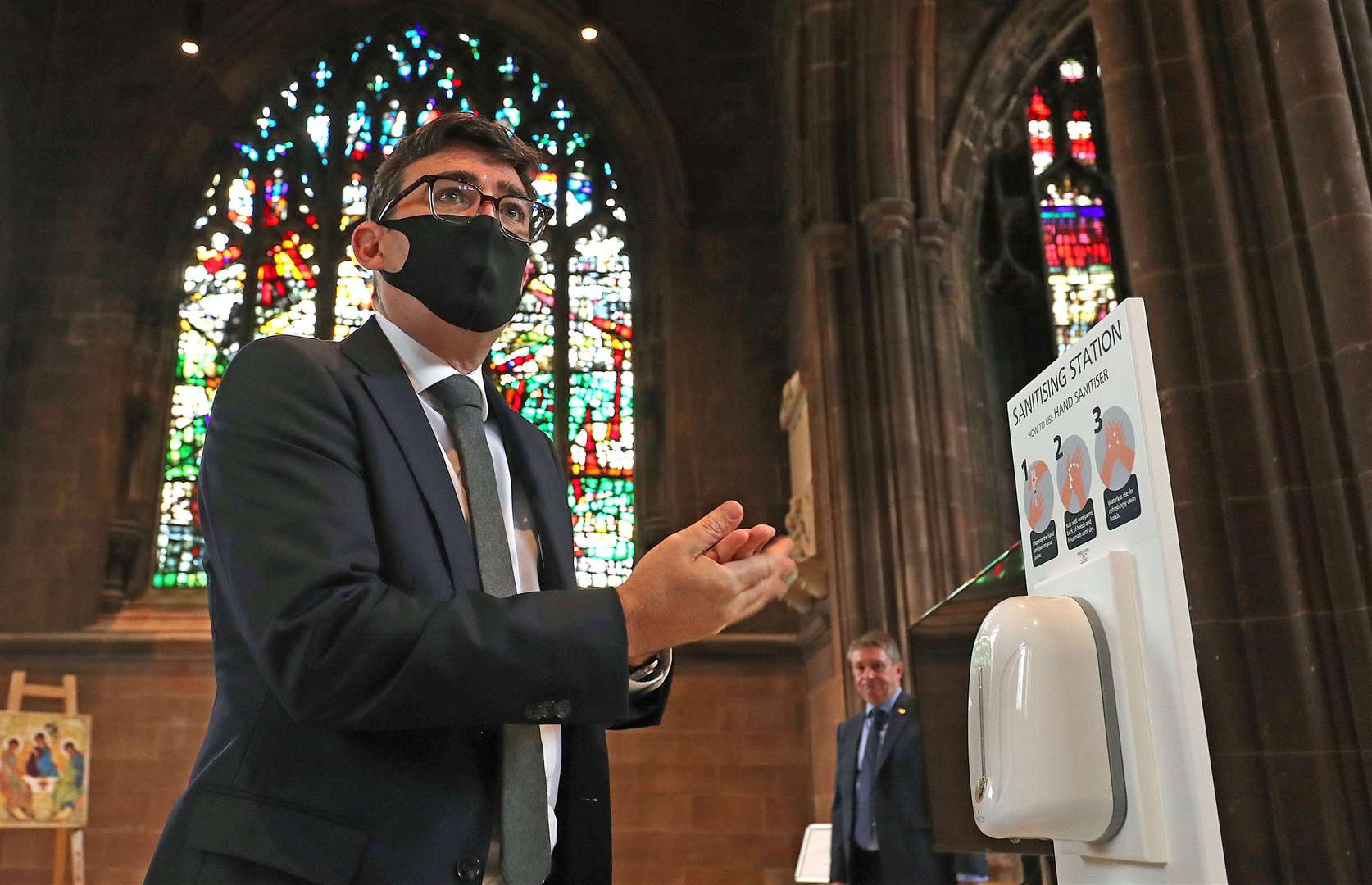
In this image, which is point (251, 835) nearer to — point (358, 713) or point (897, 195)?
point (358, 713)

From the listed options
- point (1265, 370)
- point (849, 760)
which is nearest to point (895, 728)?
point (849, 760)

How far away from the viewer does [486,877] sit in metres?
1.18

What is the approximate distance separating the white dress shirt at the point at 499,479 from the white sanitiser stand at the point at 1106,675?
2.01 ft

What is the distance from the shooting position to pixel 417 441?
1291 millimetres

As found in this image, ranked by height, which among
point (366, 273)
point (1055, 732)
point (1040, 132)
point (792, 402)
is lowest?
point (1055, 732)

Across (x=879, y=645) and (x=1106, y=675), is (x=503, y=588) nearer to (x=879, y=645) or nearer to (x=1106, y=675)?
(x=1106, y=675)

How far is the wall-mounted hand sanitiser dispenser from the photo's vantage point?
65.9 inches

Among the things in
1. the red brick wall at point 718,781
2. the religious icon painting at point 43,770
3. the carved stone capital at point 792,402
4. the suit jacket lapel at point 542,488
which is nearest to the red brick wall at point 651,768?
the red brick wall at point 718,781

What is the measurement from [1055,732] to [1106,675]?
0.11m

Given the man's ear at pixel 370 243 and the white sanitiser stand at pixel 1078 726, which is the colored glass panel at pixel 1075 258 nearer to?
the white sanitiser stand at pixel 1078 726

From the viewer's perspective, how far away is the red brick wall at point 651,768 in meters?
9.33

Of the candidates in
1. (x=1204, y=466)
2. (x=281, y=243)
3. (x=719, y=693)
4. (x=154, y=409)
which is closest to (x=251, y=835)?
(x=1204, y=466)

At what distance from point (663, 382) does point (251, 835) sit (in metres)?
9.73

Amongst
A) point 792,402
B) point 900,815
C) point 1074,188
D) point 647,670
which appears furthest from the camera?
point 1074,188
